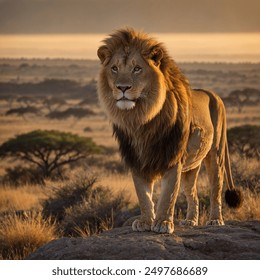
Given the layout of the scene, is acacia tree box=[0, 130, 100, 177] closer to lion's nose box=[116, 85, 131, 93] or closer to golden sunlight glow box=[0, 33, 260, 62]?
golden sunlight glow box=[0, 33, 260, 62]

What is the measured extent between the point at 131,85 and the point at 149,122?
487 mm

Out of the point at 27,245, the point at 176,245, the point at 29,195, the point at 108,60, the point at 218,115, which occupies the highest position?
the point at 108,60

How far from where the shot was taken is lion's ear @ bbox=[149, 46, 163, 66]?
7.05 metres

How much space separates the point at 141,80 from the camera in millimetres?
6875

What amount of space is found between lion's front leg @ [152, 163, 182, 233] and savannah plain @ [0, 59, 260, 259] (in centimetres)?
233

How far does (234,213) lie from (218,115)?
94.1 inches

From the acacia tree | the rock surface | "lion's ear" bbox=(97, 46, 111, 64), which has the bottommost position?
the acacia tree

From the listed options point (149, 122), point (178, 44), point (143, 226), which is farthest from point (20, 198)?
point (149, 122)

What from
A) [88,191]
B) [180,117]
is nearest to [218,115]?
[180,117]

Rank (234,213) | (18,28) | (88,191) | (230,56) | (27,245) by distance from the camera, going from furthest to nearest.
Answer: (230,56)
(18,28)
(88,191)
(234,213)
(27,245)

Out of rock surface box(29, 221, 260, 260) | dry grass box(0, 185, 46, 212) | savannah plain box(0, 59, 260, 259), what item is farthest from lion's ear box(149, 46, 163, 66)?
dry grass box(0, 185, 46, 212)

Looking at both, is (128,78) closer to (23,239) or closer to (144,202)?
(144,202)

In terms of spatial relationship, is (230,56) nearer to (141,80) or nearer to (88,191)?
(88,191)

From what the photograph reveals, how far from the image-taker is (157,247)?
657 cm
